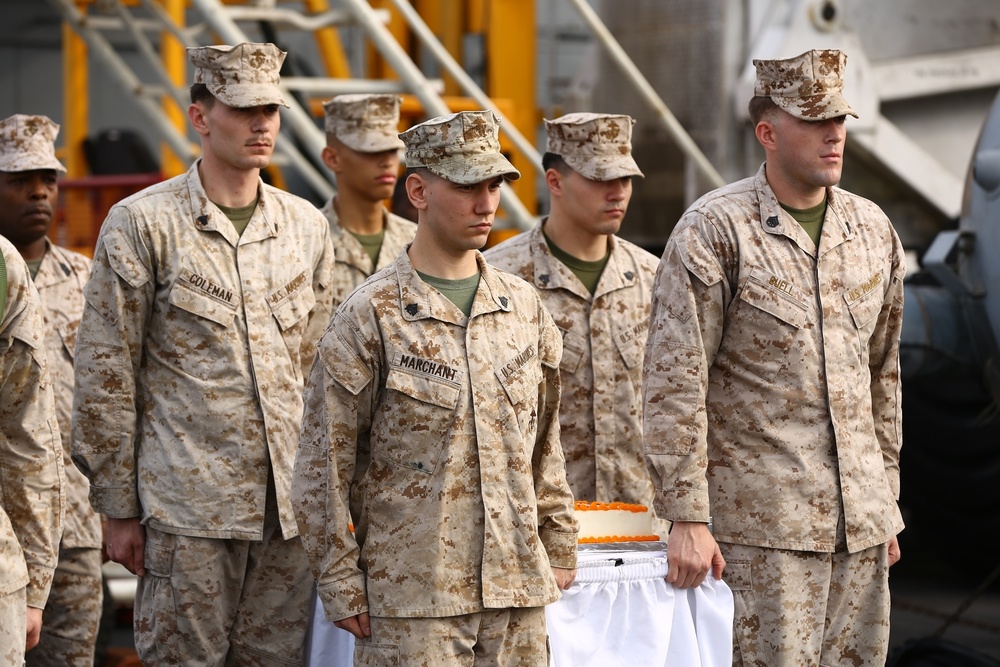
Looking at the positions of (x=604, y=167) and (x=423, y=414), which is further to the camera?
(x=604, y=167)

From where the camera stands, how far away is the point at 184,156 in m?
8.48

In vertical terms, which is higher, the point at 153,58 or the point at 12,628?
the point at 153,58

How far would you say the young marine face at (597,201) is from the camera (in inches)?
194

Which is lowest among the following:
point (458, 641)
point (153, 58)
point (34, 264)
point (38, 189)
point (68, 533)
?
point (68, 533)

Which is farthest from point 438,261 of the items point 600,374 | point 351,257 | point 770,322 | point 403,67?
point 403,67

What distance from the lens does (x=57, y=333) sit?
525cm

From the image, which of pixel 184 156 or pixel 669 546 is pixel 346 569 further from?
pixel 184 156

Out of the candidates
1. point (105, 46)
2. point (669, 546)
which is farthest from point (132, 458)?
point (105, 46)

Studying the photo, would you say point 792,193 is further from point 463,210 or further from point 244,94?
point 244,94

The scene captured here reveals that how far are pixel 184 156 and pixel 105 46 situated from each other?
829mm

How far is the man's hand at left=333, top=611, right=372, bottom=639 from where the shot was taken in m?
3.36

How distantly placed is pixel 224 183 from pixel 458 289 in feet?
3.47

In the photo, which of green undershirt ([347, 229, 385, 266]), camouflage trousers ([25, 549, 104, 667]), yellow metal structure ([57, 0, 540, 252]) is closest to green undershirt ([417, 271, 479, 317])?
green undershirt ([347, 229, 385, 266])

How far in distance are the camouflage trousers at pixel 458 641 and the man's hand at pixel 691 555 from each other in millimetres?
410
